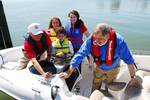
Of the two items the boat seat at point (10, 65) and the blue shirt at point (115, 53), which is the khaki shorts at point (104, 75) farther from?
the boat seat at point (10, 65)

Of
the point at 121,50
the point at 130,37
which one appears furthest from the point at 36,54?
the point at 130,37

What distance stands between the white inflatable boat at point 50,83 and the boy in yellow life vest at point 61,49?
0.24m

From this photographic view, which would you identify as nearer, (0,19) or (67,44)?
(67,44)

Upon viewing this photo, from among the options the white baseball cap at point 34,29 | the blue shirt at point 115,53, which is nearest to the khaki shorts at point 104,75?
the blue shirt at point 115,53

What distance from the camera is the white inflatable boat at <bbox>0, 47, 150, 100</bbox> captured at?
9.66ft

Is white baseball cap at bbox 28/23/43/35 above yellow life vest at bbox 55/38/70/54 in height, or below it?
above

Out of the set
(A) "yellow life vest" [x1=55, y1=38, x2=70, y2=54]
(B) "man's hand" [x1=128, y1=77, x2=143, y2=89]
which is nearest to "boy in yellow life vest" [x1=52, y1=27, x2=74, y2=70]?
(A) "yellow life vest" [x1=55, y1=38, x2=70, y2=54]

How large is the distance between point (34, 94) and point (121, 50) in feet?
3.62

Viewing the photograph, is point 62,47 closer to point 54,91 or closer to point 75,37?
point 75,37

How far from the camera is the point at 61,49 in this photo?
11.7 feet

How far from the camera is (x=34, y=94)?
3111mm

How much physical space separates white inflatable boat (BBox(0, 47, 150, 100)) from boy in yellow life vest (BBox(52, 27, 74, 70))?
0.79ft

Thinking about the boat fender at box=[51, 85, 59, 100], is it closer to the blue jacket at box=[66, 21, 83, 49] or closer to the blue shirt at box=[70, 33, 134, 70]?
the blue shirt at box=[70, 33, 134, 70]

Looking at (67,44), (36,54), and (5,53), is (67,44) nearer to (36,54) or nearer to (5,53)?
(36,54)
